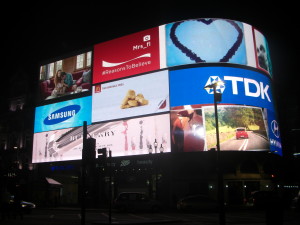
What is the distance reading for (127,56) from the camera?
1729 inches

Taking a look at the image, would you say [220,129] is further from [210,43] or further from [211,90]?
[210,43]

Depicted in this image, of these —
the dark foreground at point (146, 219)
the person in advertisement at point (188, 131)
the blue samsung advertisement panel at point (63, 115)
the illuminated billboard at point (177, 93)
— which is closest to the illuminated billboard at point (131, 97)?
the illuminated billboard at point (177, 93)

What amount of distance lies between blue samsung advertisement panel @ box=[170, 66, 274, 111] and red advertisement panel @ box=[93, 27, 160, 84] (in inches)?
154

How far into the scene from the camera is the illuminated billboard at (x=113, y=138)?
127 ft

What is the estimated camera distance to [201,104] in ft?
122

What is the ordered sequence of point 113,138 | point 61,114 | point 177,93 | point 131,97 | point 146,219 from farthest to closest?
point 61,114
point 113,138
point 131,97
point 177,93
point 146,219

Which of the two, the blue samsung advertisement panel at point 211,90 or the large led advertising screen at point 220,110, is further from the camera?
the blue samsung advertisement panel at point 211,90

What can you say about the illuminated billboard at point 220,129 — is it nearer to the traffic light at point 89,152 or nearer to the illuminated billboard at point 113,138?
the illuminated billboard at point 113,138

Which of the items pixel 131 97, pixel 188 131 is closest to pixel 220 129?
pixel 188 131

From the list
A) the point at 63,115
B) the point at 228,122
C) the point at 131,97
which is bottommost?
the point at 228,122

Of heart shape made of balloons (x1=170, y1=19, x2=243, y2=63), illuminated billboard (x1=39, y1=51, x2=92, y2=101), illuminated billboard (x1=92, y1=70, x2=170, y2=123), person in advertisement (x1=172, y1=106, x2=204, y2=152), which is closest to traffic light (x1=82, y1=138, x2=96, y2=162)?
person in advertisement (x1=172, y1=106, x2=204, y2=152)

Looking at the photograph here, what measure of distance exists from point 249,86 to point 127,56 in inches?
602

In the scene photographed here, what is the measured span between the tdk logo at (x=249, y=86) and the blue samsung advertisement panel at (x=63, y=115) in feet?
57.0

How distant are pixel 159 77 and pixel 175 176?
11.5m
